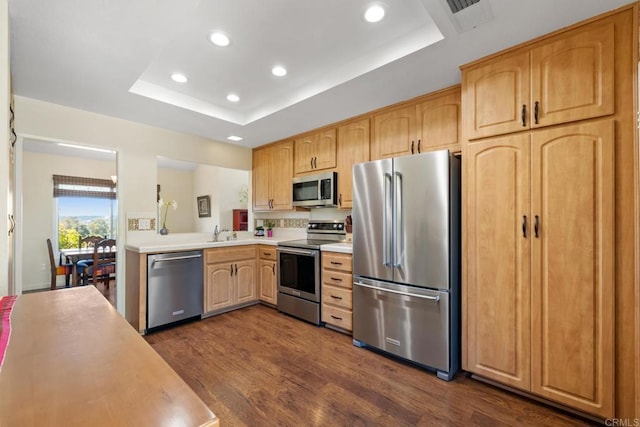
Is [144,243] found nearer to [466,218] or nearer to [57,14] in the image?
[57,14]

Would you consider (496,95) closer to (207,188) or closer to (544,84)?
(544,84)

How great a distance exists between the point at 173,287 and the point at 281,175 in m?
1.98

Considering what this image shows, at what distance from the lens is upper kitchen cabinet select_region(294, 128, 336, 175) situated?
3.41m

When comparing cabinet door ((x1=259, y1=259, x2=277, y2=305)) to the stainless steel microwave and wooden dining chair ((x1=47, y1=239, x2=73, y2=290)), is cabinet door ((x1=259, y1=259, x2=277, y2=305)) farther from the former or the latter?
wooden dining chair ((x1=47, y1=239, x2=73, y2=290))

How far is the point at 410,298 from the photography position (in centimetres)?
222

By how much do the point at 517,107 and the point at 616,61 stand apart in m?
Result: 0.48

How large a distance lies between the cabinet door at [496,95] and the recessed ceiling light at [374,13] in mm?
796

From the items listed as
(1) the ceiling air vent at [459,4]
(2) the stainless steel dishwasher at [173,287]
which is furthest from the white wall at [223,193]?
(1) the ceiling air vent at [459,4]

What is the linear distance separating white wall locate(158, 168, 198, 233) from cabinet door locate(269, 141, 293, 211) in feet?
10.5

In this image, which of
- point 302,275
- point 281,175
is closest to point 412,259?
point 302,275

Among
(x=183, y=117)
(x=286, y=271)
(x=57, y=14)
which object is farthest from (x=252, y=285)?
(x=57, y=14)

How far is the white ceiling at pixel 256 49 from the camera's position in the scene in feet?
5.14

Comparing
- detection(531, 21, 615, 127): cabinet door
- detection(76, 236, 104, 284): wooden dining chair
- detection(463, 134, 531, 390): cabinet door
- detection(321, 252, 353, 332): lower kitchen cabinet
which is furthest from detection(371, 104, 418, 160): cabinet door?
detection(76, 236, 104, 284): wooden dining chair

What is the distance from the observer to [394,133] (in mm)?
2832
